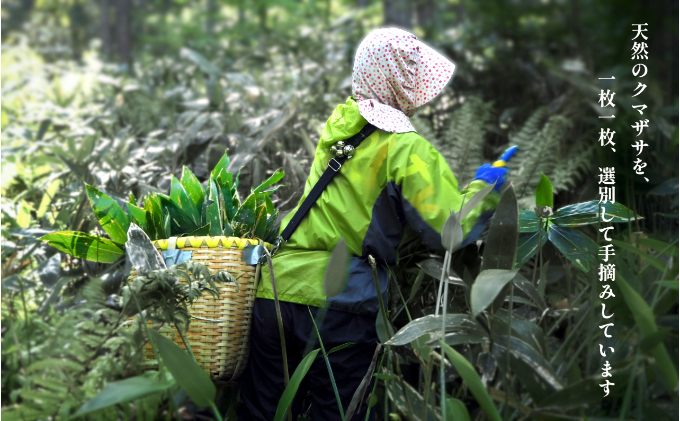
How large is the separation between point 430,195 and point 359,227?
23cm

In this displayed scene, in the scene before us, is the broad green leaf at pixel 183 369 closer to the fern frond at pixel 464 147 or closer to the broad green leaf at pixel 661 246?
the broad green leaf at pixel 661 246

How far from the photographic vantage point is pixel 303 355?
1.72 metres

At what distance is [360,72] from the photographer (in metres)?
1.90

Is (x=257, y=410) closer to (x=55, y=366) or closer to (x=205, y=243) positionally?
(x=205, y=243)

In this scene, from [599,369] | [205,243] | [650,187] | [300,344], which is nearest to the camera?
[599,369]

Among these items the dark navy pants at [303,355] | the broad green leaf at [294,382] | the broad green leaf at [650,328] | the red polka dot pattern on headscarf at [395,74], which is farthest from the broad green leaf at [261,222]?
the broad green leaf at [650,328]

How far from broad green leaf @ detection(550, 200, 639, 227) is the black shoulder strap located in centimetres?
62

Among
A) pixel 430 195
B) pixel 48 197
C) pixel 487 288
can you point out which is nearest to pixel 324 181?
pixel 430 195

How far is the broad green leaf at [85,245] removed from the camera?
5.92 ft

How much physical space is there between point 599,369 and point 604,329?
0.09 meters

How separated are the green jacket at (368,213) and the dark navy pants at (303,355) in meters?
0.05

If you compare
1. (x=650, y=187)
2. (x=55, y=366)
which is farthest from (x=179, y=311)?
(x=650, y=187)

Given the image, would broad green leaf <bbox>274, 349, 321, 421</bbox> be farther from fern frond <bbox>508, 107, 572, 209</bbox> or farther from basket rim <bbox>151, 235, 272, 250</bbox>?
fern frond <bbox>508, 107, 572, 209</bbox>

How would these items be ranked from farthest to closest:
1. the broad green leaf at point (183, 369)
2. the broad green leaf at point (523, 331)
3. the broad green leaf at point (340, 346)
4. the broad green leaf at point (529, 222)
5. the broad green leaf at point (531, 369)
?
the broad green leaf at point (529, 222)
the broad green leaf at point (340, 346)
the broad green leaf at point (523, 331)
the broad green leaf at point (531, 369)
the broad green leaf at point (183, 369)
